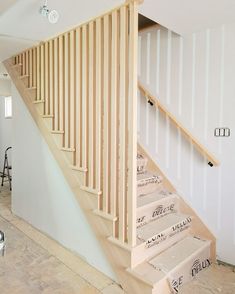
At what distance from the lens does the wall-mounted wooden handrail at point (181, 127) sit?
108 inches

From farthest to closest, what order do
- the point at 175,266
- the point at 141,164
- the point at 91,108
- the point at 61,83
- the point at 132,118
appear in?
the point at 141,164, the point at 61,83, the point at 91,108, the point at 175,266, the point at 132,118

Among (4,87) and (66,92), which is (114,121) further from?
(4,87)

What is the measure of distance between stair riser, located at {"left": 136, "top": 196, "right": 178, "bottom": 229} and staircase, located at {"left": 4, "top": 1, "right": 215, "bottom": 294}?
10 millimetres

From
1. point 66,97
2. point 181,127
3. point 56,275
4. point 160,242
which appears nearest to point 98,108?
point 66,97

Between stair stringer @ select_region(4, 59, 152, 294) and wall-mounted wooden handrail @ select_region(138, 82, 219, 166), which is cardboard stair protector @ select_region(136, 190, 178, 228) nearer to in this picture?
stair stringer @ select_region(4, 59, 152, 294)

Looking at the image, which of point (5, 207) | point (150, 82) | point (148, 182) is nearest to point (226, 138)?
point (148, 182)

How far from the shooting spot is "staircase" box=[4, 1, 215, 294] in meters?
2.18

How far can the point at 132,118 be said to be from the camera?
2.14 m

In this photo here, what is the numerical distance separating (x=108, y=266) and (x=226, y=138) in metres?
1.71

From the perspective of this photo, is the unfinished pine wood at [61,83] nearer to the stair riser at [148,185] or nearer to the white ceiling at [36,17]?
the white ceiling at [36,17]

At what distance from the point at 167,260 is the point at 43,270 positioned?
1202 millimetres

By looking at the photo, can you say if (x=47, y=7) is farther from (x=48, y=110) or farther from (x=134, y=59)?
(x=48, y=110)

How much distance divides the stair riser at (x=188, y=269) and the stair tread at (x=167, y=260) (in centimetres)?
3

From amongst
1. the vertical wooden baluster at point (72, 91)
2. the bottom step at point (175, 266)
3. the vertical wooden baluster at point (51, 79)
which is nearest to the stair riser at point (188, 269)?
the bottom step at point (175, 266)
